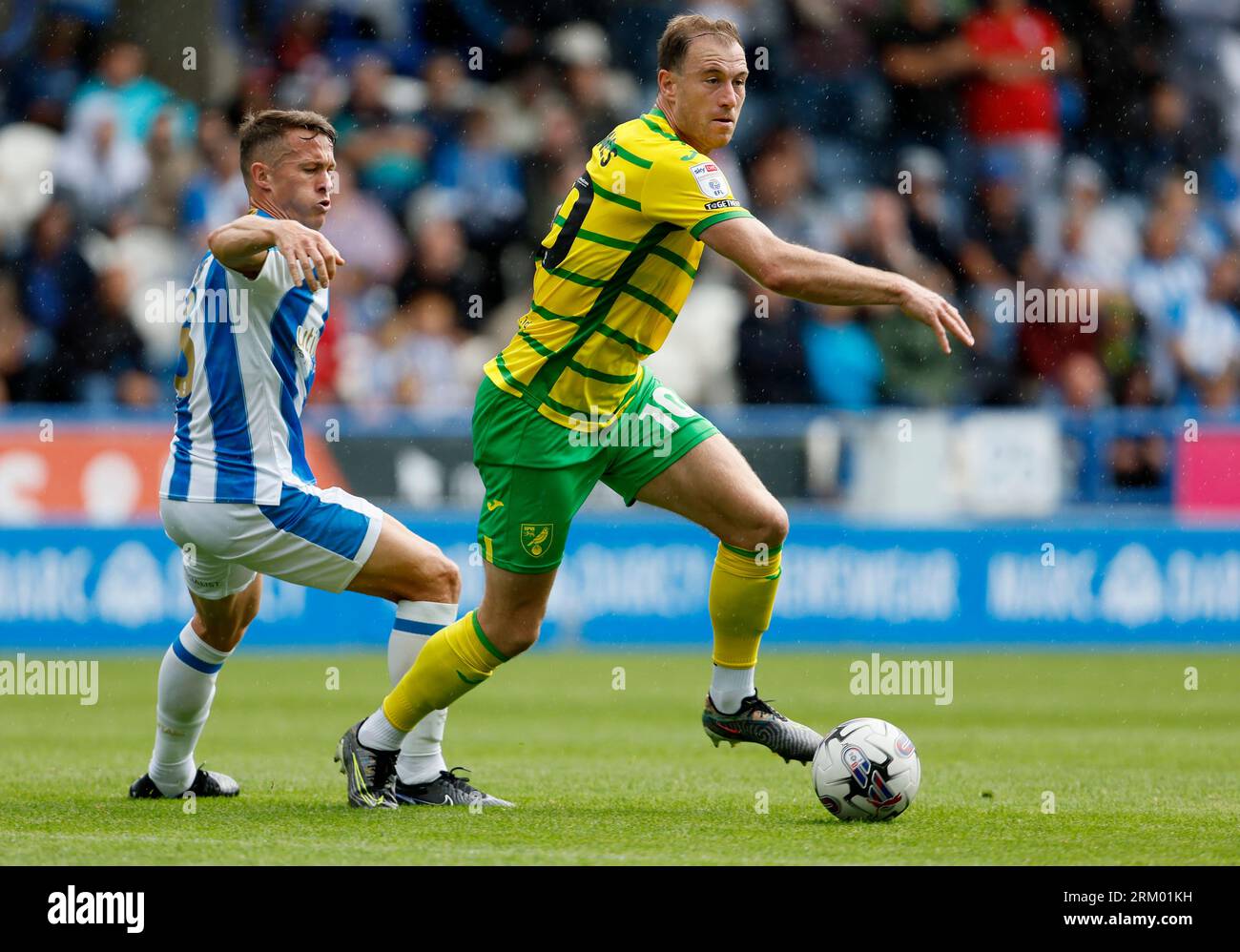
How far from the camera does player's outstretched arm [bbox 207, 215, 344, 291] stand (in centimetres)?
549

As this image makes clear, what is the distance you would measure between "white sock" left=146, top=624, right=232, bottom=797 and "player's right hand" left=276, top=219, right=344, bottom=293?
67.1 inches

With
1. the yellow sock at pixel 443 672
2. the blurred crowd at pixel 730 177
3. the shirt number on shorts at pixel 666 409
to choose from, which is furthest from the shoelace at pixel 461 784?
the blurred crowd at pixel 730 177

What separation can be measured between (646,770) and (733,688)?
1.16 m

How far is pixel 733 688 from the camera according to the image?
22.1ft

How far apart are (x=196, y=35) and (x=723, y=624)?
36.5 feet

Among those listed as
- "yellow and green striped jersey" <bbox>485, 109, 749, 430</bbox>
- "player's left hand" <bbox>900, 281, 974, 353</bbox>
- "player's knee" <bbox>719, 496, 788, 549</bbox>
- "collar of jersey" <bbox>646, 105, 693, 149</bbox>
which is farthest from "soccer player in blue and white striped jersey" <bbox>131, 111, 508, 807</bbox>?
"player's left hand" <bbox>900, 281, 974, 353</bbox>

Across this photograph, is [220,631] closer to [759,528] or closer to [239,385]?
[239,385]

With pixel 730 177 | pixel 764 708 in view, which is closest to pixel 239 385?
pixel 764 708

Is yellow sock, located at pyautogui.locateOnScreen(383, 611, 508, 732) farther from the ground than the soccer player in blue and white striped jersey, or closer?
closer

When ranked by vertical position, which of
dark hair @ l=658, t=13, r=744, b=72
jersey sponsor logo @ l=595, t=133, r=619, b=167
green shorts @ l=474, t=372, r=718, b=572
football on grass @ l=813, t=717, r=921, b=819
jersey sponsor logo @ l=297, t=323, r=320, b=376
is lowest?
football on grass @ l=813, t=717, r=921, b=819

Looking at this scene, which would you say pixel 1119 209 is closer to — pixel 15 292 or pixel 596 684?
pixel 596 684

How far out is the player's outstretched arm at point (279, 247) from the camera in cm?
549

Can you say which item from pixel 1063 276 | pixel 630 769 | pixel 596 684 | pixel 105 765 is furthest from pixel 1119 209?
pixel 105 765

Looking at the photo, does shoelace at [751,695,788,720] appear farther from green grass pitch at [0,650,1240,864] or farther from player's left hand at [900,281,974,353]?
player's left hand at [900,281,974,353]
